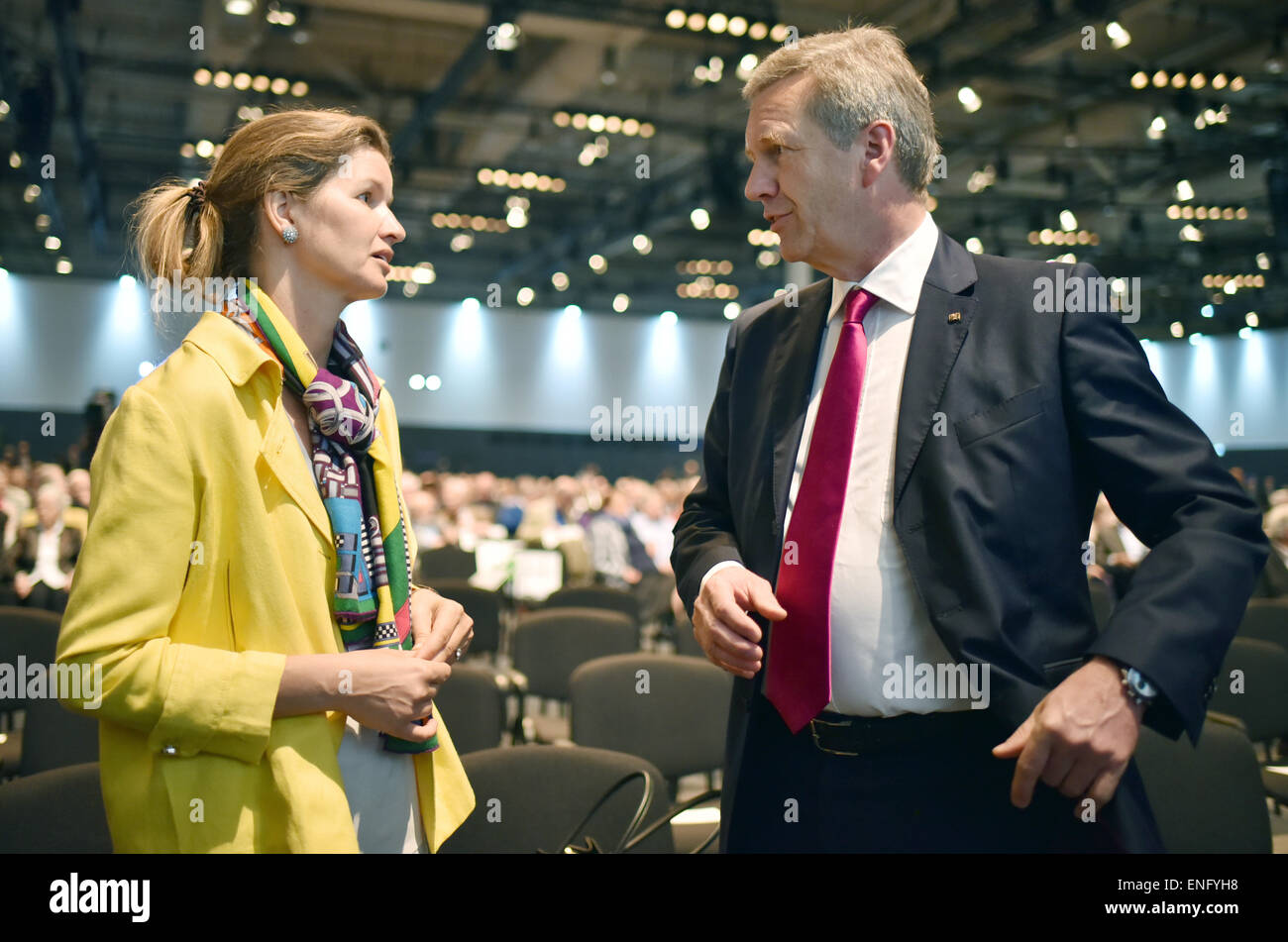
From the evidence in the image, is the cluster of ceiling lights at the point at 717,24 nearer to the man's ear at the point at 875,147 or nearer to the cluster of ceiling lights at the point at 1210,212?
the man's ear at the point at 875,147

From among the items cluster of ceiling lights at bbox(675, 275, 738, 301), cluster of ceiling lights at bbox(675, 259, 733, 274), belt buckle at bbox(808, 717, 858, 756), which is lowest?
belt buckle at bbox(808, 717, 858, 756)

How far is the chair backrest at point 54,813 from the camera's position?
6.34 feet

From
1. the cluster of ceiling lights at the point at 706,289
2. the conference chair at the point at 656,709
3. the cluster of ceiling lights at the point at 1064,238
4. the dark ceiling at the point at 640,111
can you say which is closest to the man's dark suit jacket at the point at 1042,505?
the conference chair at the point at 656,709

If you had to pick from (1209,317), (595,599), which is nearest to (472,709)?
(595,599)

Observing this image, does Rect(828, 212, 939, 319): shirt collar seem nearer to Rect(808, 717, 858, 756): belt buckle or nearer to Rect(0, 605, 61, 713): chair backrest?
Rect(808, 717, 858, 756): belt buckle

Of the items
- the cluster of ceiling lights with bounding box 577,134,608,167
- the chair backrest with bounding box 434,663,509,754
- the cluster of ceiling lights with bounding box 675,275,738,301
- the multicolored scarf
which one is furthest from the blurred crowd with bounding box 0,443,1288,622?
the cluster of ceiling lights with bounding box 675,275,738,301

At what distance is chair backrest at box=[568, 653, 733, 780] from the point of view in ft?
11.5

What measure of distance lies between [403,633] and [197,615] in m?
0.31

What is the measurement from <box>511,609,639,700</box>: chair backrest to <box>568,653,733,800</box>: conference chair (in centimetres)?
118

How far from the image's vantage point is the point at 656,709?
3.67 meters
